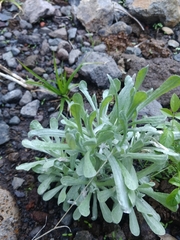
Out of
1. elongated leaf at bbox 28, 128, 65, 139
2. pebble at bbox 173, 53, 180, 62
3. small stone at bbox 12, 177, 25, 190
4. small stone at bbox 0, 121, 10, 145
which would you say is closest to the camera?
elongated leaf at bbox 28, 128, 65, 139

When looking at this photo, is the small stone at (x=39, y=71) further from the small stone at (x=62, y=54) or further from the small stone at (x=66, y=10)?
the small stone at (x=66, y=10)

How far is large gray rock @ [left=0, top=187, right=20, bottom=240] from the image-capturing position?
1609mm

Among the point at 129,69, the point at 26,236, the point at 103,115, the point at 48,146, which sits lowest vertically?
the point at 26,236

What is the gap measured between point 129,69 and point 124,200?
4.07 feet

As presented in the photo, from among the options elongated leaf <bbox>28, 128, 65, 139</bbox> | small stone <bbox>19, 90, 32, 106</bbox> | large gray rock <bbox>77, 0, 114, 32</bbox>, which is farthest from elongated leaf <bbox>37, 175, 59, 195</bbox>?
large gray rock <bbox>77, 0, 114, 32</bbox>

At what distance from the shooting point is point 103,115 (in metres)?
1.49

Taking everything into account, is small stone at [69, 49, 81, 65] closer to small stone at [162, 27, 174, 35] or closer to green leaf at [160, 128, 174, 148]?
small stone at [162, 27, 174, 35]

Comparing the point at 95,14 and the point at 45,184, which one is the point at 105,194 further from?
the point at 95,14

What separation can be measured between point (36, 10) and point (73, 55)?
0.61 m

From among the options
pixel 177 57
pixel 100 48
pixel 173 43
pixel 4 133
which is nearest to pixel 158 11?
pixel 173 43

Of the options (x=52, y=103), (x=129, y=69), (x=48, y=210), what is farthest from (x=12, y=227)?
(x=129, y=69)

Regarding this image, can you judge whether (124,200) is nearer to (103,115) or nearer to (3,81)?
(103,115)

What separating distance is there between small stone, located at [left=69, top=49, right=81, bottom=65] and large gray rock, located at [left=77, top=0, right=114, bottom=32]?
33 cm

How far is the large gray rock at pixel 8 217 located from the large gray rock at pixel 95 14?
1.58m
